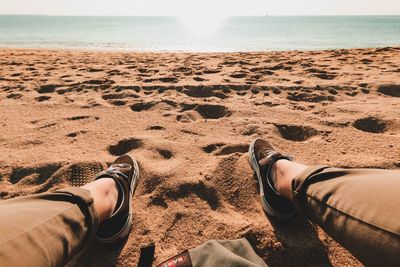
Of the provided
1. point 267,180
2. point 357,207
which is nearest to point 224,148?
point 267,180

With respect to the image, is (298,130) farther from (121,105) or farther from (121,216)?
(121,105)

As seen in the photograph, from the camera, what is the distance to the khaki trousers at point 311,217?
34.9 inches

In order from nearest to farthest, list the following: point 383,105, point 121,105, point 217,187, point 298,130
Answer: point 217,187 → point 298,130 → point 383,105 → point 121,105

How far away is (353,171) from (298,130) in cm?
127

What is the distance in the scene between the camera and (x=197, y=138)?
234 centimetres

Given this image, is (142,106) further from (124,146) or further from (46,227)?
(46,227)

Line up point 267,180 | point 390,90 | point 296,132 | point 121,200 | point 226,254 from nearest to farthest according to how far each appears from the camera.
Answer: point 226,254
point 121,200
point 267,180
point 296,132
point 390,90

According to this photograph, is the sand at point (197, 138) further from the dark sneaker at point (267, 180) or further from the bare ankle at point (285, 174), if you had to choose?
the bare ankle at point (285, 174)

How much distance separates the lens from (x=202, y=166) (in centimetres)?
195

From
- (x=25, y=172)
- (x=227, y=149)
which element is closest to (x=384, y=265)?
(x=227, y=149)

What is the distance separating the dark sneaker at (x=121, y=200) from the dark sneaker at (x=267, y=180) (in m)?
0.78

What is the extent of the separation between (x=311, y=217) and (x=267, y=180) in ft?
1.58

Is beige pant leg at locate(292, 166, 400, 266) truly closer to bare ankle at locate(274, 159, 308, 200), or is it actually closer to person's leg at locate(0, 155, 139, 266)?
bare ankle at locate(274, 159, 308, 200)

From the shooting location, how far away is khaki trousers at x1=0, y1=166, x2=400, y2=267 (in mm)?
886
